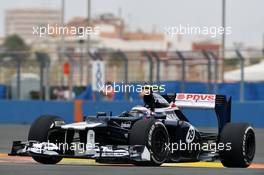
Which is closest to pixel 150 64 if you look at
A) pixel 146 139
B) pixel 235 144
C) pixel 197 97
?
pixel 197 97

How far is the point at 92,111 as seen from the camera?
26.7 m

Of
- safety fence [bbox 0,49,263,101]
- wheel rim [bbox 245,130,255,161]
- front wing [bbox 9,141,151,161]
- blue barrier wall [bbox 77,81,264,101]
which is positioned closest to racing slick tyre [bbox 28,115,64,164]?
front wing [bbox 9,141,151,161]

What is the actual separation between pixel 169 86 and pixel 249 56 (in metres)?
2.89

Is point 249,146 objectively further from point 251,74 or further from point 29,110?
point 251,74

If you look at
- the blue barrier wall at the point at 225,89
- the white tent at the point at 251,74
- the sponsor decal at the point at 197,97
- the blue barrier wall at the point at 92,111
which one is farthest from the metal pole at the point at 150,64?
the sponsor decal at the point at 197,97

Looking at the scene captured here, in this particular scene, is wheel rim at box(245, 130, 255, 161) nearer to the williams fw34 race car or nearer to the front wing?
the williams fw34 race car

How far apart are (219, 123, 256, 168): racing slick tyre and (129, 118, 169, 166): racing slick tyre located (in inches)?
41.5

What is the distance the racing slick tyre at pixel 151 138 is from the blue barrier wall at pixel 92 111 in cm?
1230

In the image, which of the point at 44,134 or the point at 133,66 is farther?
the point at 133,66

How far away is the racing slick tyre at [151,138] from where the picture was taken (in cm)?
1252

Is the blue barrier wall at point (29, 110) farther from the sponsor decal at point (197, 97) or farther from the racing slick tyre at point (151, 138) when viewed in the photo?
the racing slick tyre at point (151, 138)

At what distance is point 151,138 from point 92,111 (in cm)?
1416

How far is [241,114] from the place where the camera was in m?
25.1

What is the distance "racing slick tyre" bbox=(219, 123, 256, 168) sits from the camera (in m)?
13.4
